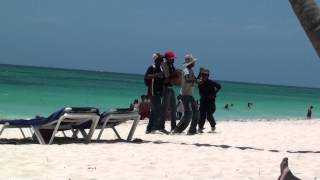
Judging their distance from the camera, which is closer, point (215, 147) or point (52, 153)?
point (52, 153)

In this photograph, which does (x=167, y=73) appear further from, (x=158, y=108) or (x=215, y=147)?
(x=215, y=147)

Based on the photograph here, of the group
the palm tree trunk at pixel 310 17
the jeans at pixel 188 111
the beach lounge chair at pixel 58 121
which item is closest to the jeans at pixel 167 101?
the jeans at pixel 188 111

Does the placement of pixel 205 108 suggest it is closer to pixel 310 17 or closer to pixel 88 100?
pixel 310 17

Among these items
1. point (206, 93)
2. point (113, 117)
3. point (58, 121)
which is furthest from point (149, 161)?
point (206, 93)

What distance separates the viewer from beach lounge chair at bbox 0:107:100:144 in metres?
8.79

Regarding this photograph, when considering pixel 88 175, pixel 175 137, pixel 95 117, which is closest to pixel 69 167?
pixel 88 175

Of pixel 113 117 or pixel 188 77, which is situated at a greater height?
pixel 188 77

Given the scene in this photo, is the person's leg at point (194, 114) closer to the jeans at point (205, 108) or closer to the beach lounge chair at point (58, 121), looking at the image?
the jeans at point (205, 108)

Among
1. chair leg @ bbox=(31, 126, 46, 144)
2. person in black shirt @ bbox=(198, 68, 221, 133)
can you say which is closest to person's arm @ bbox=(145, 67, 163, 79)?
person in black shirt @ bbox=(198, 68, 221, 133)

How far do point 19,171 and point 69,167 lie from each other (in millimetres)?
572

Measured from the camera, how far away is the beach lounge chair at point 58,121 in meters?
8.79

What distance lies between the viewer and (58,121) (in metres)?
8.77

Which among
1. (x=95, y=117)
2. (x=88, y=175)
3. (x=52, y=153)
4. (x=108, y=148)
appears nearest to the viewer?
(x=88, y=175)

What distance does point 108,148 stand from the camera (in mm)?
8562
